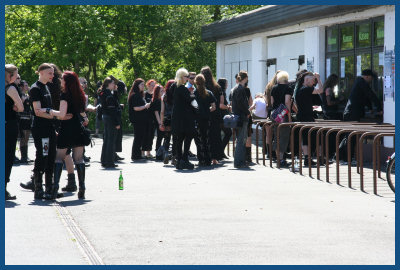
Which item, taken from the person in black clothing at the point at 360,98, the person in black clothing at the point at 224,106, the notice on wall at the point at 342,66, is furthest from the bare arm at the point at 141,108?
the notice on wall at the point at 342,66

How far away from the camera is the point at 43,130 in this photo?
1114 cm

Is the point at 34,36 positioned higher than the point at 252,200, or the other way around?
the point at 34,36

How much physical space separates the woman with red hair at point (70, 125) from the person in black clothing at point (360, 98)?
7109mm

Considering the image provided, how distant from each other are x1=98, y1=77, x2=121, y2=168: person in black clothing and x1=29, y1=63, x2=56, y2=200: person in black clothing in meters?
5.01

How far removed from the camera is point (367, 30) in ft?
61.4

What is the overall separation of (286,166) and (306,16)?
6.16 meters

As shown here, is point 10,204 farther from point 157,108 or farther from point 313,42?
point 313,42

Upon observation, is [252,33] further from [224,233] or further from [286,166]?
[224,233]

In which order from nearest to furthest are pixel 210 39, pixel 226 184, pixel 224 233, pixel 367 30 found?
pixel 224 233 < pixel 226 184 < pixel 367 30 < pixel 210 39

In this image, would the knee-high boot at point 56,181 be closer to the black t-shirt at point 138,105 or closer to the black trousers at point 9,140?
the black trousers at point 9,140

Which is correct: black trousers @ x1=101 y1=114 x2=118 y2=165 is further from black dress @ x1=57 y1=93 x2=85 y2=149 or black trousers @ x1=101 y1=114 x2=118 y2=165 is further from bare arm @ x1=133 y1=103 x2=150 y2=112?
black dress @ x1=57 y1=93 x2=85 y2=149

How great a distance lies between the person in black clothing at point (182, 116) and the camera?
15.6 m

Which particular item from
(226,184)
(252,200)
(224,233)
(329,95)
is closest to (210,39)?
(329,95)

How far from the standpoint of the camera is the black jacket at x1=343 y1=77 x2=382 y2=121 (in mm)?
16812
